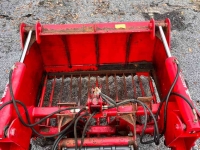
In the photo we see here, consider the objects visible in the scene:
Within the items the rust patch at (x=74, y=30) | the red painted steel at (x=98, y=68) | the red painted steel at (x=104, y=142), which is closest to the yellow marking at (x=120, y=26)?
the red painted steel at (x=98, y=68)

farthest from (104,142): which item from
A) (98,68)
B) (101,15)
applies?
(101,15)

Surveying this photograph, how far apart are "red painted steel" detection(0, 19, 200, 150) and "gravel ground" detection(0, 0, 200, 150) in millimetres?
947

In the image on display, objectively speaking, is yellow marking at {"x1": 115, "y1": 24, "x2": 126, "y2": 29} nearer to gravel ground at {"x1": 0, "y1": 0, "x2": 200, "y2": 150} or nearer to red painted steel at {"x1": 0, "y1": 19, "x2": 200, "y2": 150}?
red painted steel at {"x1": 0, "y1": 19, "x2": 200, "y2": 150}

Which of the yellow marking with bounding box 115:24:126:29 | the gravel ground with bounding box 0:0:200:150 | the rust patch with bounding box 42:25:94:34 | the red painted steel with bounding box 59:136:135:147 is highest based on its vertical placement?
the yellow marking with bounding box 115:24:126:29

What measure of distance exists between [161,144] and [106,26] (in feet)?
4.76

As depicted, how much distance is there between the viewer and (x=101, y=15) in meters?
4.52

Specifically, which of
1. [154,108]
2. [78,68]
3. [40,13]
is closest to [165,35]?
[154,108]

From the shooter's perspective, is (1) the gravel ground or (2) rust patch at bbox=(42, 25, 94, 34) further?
(1) the gravel ground

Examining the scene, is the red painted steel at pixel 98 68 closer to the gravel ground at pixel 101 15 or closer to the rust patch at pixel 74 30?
the rust patch at pixel 74 30

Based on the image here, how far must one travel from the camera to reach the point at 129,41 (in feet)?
9.87

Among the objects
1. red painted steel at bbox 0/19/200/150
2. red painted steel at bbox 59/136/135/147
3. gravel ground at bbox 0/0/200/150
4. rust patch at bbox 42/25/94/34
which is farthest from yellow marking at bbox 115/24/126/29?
gravel ground at bbox 0/0/200/150

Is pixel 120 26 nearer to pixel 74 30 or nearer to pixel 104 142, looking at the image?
pixel 74 30

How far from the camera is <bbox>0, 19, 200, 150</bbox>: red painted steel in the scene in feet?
6.80

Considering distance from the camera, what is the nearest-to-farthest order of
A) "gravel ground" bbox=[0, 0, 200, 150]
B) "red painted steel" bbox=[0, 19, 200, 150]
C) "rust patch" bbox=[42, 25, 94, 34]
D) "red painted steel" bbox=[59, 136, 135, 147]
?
"red painted steel" bbox=[0, 19, 200, 150]
"red painted steel" bbox=[59, 136, 135, 147]
"rust patch" bbox=[42, 25, 94, 34]
"gravel ground" bbox=[0, 0, 200, 150]
